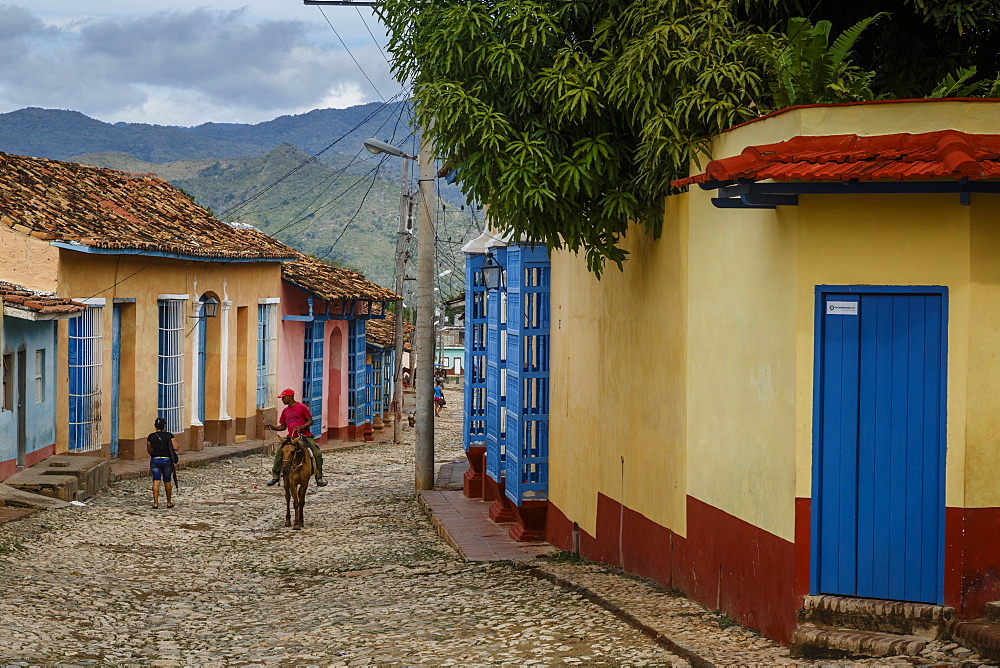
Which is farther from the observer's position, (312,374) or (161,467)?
(312,374)

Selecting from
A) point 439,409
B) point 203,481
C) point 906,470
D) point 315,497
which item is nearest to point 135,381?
point 203,481

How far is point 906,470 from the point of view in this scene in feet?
20.1

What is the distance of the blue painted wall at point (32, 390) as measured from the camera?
13938 millimetres

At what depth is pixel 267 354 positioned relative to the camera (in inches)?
977

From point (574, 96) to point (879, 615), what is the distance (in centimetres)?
401

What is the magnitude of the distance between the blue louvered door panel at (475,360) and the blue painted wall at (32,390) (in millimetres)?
5605

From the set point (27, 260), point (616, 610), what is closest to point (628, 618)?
point (616, 610)

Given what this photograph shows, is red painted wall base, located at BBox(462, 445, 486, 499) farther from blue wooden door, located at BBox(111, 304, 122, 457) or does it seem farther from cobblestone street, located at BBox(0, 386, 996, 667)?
blue wooden door, located at BBox(111, 304, 122, 457)

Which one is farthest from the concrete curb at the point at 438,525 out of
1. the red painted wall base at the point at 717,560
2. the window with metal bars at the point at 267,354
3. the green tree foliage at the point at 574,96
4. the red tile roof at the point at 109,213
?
the window with metal bars at the point at 267,354

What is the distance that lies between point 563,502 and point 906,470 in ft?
19.1

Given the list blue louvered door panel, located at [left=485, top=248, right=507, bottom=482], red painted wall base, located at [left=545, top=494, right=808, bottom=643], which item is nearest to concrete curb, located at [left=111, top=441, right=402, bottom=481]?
blue louvered door panel, located at [left=485, top=248, right=507, bottom=482]

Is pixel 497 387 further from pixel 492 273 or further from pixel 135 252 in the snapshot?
pixel 135 252

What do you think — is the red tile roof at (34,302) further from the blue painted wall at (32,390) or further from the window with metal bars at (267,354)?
the window with metal bars at (267,354)

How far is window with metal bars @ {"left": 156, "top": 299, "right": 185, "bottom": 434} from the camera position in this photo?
20094mm
